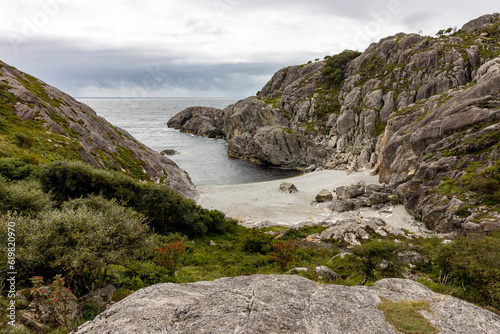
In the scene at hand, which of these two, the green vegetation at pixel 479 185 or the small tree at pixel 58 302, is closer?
the small tree at pixel 58 302

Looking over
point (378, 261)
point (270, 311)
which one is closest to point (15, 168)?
point (270, 311)

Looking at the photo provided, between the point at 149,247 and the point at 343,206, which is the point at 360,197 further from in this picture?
the point at 149,247

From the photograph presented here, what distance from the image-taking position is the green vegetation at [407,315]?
8.88 meters

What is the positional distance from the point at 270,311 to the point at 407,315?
5.19 meters

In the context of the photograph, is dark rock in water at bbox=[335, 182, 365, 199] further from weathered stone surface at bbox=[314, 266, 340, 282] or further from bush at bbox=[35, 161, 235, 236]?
weathered stone surface at bbox=[314, 266, 340, 282]

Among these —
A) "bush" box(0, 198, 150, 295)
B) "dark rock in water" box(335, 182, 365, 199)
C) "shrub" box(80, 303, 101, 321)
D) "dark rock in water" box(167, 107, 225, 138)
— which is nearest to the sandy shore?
"dark rock in water" box(335, 182, 365, 199)

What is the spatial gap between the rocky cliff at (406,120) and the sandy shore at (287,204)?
351 centimetres

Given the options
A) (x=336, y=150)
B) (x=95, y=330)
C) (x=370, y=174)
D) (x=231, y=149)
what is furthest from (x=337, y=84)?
(x=95, y=330)

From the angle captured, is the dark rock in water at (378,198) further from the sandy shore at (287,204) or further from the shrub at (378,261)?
the shrub at (378,261)

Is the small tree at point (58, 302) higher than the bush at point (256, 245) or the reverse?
higher

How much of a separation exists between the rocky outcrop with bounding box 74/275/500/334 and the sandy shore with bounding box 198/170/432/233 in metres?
→ 28.5

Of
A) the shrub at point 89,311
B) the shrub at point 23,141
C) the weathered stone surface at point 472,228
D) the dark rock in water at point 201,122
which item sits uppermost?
the dark rock in water at point 201,122

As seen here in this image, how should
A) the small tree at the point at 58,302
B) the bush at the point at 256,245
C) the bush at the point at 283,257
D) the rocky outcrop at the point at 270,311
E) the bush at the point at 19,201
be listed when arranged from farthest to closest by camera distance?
the bush at the point at 256,245
the bush at the point at 283,257
the bush at the point at 19,201
the small tree at the point at 58,302
the rocky outcrop at the point at 270,311

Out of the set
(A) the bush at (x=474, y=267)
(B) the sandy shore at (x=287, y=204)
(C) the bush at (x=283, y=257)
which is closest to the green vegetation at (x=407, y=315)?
(A) the bush at (x=474, y=267)
